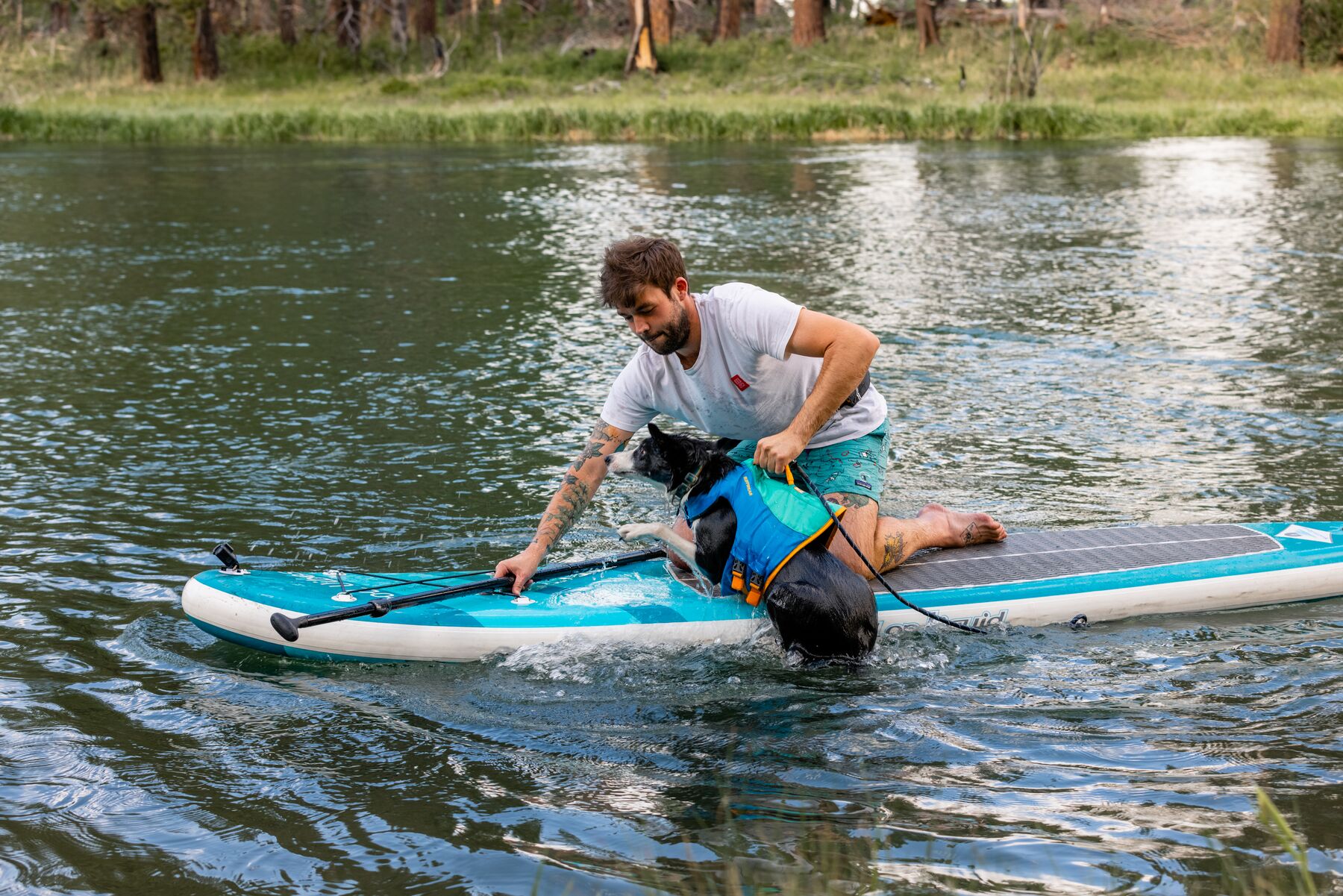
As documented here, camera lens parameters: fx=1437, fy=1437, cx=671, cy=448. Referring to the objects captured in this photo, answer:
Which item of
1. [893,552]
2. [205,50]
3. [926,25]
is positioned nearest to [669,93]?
[926,25]

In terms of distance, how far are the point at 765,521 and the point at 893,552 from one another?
2.57 feet

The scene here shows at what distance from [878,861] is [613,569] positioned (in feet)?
7.49

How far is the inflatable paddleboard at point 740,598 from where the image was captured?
18.4ft

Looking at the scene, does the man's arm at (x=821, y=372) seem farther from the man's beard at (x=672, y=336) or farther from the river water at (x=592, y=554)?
the river water at (x=592, y=554)

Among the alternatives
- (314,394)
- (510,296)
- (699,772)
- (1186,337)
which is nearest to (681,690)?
(699,772)

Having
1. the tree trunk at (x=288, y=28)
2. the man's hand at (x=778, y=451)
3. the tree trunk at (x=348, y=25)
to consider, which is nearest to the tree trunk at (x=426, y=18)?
the tree trunk at (x=348, y=25)

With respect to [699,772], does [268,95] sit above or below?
above

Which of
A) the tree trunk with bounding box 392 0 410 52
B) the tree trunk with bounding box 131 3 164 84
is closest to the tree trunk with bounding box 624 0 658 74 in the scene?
the tree trunk with bounding box 392 0 410 52

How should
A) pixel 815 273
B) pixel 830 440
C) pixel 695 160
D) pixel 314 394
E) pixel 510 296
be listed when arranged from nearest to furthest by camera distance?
pixel 830 440, pixel 314 394, pixel 510 296, pixel 815 273, pixel 695 160

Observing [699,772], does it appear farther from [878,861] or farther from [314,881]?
[314,881]

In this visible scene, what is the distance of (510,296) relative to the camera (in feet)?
45.3

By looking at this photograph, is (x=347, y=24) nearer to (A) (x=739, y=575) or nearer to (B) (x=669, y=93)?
(B) (x=669, y=93)

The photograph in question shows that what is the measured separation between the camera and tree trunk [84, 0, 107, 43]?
46531mm

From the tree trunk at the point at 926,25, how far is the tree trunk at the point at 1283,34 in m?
8.59
